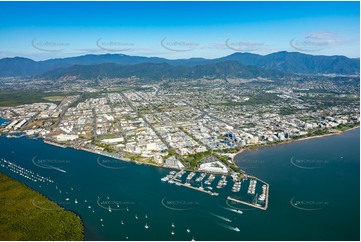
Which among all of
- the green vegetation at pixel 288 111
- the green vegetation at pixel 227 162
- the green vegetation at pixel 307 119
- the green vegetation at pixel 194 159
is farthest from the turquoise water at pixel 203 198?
the green vegetation at pixel 288 111

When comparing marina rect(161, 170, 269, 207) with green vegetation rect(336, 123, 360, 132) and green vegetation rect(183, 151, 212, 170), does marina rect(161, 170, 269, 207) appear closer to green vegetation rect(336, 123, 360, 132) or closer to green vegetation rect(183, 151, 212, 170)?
green vegetation rect(183, 151, 212, 170)

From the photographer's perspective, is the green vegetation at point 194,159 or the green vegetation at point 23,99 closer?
the green vegetation at point 194,159

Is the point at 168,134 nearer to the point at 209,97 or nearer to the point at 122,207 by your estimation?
the point at 122,207

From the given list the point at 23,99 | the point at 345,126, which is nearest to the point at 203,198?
the point at 345,126

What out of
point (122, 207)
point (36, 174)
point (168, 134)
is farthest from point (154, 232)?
point (168, 134)

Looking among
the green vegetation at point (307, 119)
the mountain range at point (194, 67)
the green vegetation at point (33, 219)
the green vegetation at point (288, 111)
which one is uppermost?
the mountain range at point (194, 67)

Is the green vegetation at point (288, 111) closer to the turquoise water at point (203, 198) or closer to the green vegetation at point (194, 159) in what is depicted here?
the turquoise water at point (203, 198)
